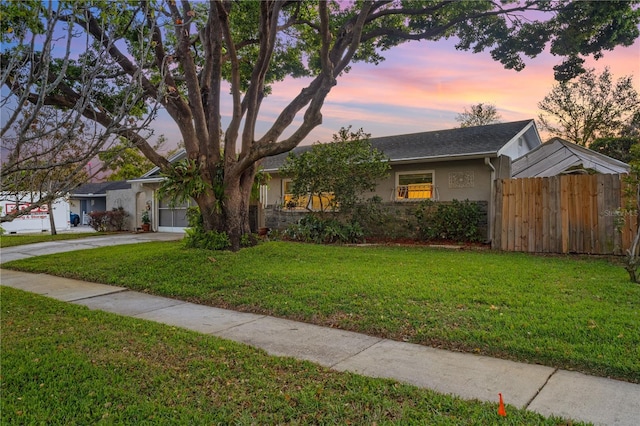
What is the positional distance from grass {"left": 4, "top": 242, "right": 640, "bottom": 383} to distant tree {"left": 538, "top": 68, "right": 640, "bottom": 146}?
20352 millimetres

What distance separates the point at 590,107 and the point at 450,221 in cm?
1936

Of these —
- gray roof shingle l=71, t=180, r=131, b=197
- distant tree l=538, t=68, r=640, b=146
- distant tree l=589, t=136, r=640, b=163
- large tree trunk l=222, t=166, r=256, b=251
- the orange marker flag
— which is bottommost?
the orange marker flag

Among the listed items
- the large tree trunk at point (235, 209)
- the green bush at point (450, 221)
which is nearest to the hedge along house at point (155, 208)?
the large tree trunk at point (235, 209)

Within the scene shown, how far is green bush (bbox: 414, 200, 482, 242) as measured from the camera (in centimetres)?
1187

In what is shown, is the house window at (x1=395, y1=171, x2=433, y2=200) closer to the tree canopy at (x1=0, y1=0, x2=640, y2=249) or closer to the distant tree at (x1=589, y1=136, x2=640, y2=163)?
the tree canopy at (x1=0, y1=0, x2=640, y2=249)

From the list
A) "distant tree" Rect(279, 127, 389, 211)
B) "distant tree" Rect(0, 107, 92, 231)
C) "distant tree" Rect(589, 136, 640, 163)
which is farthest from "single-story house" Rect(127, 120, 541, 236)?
"distant tree" Rect(0, 107, 92, 231)

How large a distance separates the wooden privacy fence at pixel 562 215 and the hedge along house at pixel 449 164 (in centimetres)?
159

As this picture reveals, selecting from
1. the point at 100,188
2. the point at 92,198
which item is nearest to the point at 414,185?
the point at 100,188

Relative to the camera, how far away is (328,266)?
26.5 feet

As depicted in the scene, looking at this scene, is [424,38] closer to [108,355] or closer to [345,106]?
[345,106]

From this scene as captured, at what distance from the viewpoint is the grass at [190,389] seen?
2.72m

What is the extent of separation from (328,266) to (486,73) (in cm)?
898

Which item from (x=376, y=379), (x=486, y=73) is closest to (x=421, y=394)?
(x=376, y=379)

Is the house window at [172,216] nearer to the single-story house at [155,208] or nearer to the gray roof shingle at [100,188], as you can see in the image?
the single-story house at [155,208]
